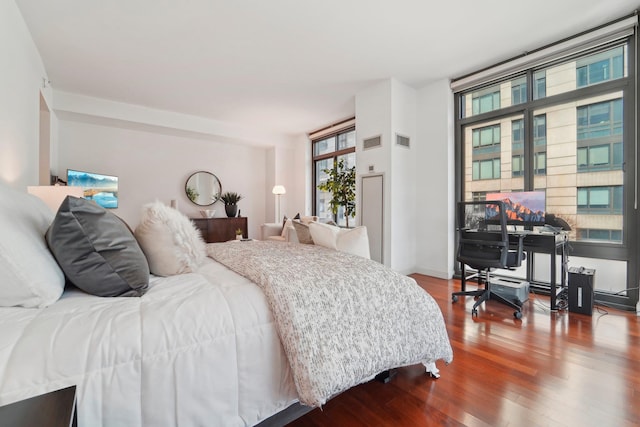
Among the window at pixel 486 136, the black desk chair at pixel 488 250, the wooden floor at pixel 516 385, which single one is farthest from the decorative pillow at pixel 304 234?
the window at pixel 486 136

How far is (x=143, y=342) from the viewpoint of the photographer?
84 cm

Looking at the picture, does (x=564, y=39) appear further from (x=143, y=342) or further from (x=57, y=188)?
(x=57, y=188)

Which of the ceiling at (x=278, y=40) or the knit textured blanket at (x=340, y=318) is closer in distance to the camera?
the knit textured blanket at (x=340, y=318)

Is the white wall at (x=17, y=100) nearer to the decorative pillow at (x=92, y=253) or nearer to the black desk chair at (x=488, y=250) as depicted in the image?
the decorative pillow at (x=92, y=253)

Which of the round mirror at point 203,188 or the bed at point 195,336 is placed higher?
the round mirror at point 203,188

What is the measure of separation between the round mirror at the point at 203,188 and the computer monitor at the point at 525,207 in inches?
196

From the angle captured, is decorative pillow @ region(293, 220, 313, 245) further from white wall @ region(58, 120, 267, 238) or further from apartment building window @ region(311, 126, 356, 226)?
white wall @ region(58, 120, 267, 238)

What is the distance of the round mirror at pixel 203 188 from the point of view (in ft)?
18.0

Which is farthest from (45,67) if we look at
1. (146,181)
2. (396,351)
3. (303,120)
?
(396,351)

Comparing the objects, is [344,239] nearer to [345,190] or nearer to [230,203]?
[345,190]

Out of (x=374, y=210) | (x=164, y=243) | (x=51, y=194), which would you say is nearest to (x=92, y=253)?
(x=164, y=243)

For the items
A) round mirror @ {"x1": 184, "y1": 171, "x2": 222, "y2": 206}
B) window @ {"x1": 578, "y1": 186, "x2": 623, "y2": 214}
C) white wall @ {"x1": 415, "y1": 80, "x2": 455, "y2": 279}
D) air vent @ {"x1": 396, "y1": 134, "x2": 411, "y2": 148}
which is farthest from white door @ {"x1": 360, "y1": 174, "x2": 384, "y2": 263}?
round mirror @ {"x1": 184, "y1": 171, "x2": 222, "y2": 206}

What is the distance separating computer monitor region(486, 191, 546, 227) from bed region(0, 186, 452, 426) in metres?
2.35

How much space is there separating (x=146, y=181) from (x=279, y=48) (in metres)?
3.63
